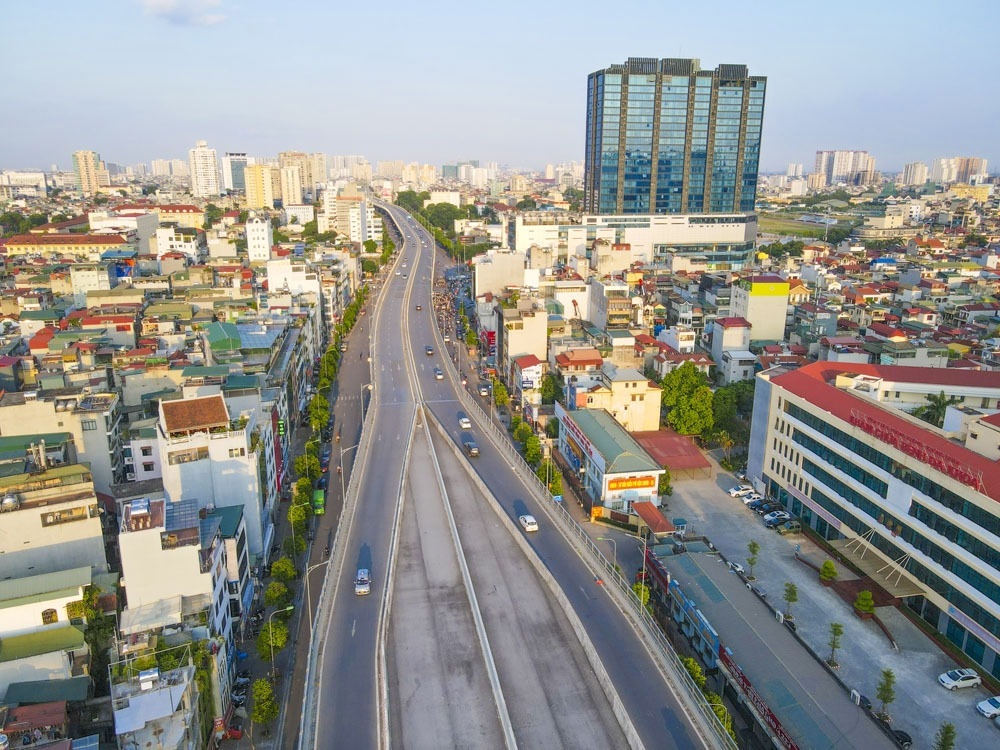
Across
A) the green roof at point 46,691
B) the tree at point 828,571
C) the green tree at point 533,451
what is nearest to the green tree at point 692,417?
the green tree at point 533,451

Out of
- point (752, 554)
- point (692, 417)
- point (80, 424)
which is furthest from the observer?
point (692, 417)

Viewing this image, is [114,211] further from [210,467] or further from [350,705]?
[350,705]

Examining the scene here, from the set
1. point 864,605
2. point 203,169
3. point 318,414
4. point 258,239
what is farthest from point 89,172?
point 864,605

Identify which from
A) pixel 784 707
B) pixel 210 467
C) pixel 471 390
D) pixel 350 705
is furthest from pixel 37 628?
pixel 471 390

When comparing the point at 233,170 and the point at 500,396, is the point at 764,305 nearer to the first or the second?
the point at 500,396

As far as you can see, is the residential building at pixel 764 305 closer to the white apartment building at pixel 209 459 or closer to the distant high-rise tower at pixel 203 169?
the white apartment building at pixel 209 459

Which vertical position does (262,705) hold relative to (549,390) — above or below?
below
